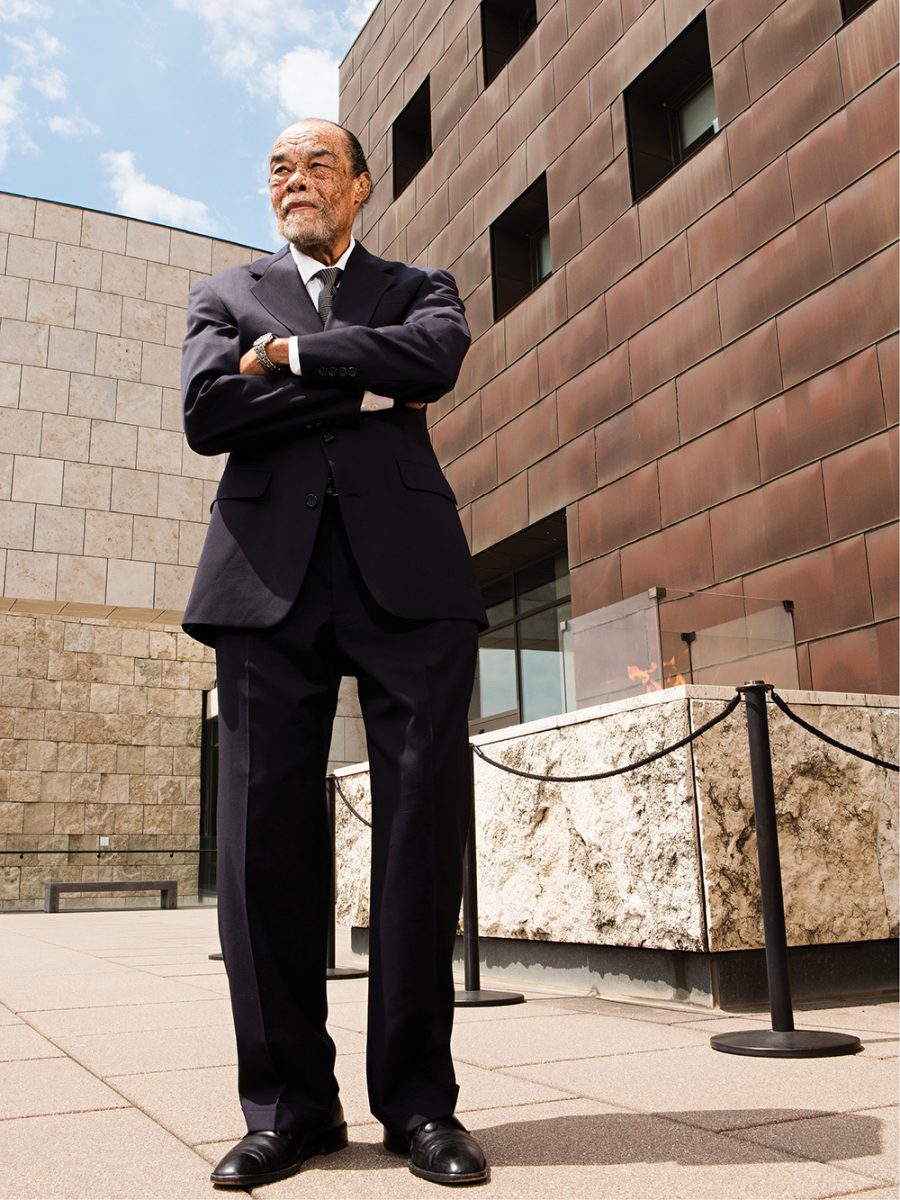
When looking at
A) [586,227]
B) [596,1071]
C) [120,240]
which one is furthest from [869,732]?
[120,240]

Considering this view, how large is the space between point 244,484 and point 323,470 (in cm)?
20

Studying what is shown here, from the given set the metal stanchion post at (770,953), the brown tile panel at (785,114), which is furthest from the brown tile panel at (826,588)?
the metal stanchion post at (770,953)

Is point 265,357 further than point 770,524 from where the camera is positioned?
No

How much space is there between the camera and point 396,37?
1889cm

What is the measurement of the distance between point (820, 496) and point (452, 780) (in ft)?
25.7

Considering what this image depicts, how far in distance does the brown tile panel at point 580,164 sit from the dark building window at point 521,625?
417 centimetres

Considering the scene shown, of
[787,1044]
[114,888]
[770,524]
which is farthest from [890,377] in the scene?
[114,888]

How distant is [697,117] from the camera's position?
1237 centimetres

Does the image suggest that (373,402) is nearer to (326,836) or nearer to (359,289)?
(359,289)

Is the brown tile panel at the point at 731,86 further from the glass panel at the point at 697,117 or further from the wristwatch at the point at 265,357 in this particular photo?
the wristwatch at the point at 265,357

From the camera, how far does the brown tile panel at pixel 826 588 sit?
29.5ft

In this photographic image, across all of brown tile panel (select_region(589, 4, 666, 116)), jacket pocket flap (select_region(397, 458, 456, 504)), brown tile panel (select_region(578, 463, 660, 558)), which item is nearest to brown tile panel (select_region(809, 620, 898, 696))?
brown tile panel (select_region(578, 463, 660, 558))

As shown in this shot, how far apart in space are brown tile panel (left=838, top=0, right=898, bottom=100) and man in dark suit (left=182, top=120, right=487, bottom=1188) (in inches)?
330

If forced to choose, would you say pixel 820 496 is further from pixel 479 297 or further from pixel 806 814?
pixel 479 297
